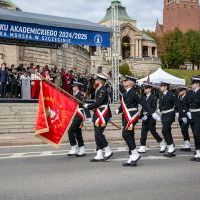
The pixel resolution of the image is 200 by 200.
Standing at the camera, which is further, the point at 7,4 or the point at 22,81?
the point at 7,4

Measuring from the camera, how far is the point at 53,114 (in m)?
13.3

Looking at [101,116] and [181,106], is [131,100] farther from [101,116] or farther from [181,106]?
[181,106]

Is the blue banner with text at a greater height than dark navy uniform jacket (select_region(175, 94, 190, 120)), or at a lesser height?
greater

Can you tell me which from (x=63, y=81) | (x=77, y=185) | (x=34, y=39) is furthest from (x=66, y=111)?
(x=63, y=81)

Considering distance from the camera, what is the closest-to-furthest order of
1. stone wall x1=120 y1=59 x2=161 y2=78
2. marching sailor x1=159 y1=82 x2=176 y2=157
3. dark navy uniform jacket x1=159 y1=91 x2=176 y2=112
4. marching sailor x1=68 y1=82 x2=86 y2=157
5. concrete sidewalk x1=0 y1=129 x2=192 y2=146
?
marching sailor x1=68 y1=82 x2=86 y2=157 → marching sailor x1=159 y1=82 x2=176 y2=157 → dark navy uniform jacket x1=159 y1=91 x2=176 y2=112 → concrete sidewalk x1=0 y1=129 x2=192 y2=146 → stone wall x1=120 y1=59 x2=161 y2=78

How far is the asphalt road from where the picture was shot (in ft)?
27.4

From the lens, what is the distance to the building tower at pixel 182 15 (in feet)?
534

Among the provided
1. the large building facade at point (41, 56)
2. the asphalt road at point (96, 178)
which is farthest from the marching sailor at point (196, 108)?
the large building facade at point (41, 56)

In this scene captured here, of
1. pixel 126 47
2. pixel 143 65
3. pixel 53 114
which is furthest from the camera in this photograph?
pixel 126 47

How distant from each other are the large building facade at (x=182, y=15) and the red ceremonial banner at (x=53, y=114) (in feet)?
495

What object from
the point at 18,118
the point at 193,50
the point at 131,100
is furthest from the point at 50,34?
the point at 193,50

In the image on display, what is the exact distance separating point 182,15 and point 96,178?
161 meters

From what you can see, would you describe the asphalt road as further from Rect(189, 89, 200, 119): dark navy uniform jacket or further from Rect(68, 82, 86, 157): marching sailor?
Rect(189, 89, 200, 119): dark navy uniform jacket

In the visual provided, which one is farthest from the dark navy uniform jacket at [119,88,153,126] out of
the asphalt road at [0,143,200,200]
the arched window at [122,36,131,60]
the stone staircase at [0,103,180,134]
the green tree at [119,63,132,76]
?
the arched window at [122,36,131,60]
